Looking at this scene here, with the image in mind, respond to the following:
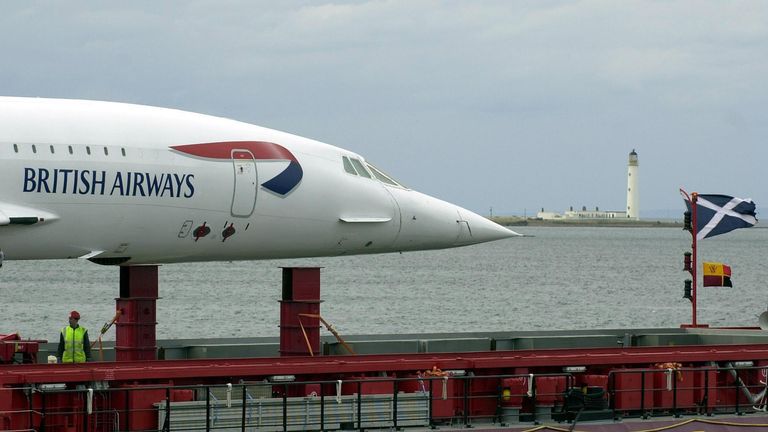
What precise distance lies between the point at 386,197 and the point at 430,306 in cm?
5517

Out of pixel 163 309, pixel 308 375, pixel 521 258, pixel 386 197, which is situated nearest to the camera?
pixel 308 375

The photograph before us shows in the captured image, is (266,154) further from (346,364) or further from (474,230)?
(474,230)

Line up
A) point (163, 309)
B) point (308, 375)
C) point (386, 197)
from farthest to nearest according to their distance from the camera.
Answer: point (163, 309)
point (386, 197)
point (308, 375)

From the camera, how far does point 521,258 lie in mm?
165500

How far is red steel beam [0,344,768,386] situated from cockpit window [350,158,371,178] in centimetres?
367

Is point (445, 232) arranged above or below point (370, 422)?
above

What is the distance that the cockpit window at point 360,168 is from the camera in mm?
20781

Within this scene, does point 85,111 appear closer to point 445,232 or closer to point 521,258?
point 445,232

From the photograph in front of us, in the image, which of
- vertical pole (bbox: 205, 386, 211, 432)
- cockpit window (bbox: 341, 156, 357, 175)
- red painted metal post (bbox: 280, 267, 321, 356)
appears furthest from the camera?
cockpit window (bbox: 341, 156, 357, 175)

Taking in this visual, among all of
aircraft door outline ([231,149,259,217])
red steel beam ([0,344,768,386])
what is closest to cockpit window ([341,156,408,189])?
aircraft door outline ([231,149,259,217])

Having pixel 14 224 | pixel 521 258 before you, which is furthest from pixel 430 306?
pixel 521 258

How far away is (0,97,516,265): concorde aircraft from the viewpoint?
16.9 metres

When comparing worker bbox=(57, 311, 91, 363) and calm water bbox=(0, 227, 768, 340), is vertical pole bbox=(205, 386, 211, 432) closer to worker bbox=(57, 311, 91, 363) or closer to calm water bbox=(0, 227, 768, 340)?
worker bbox=(57, 311, 91, 363)

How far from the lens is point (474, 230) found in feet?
70.6
